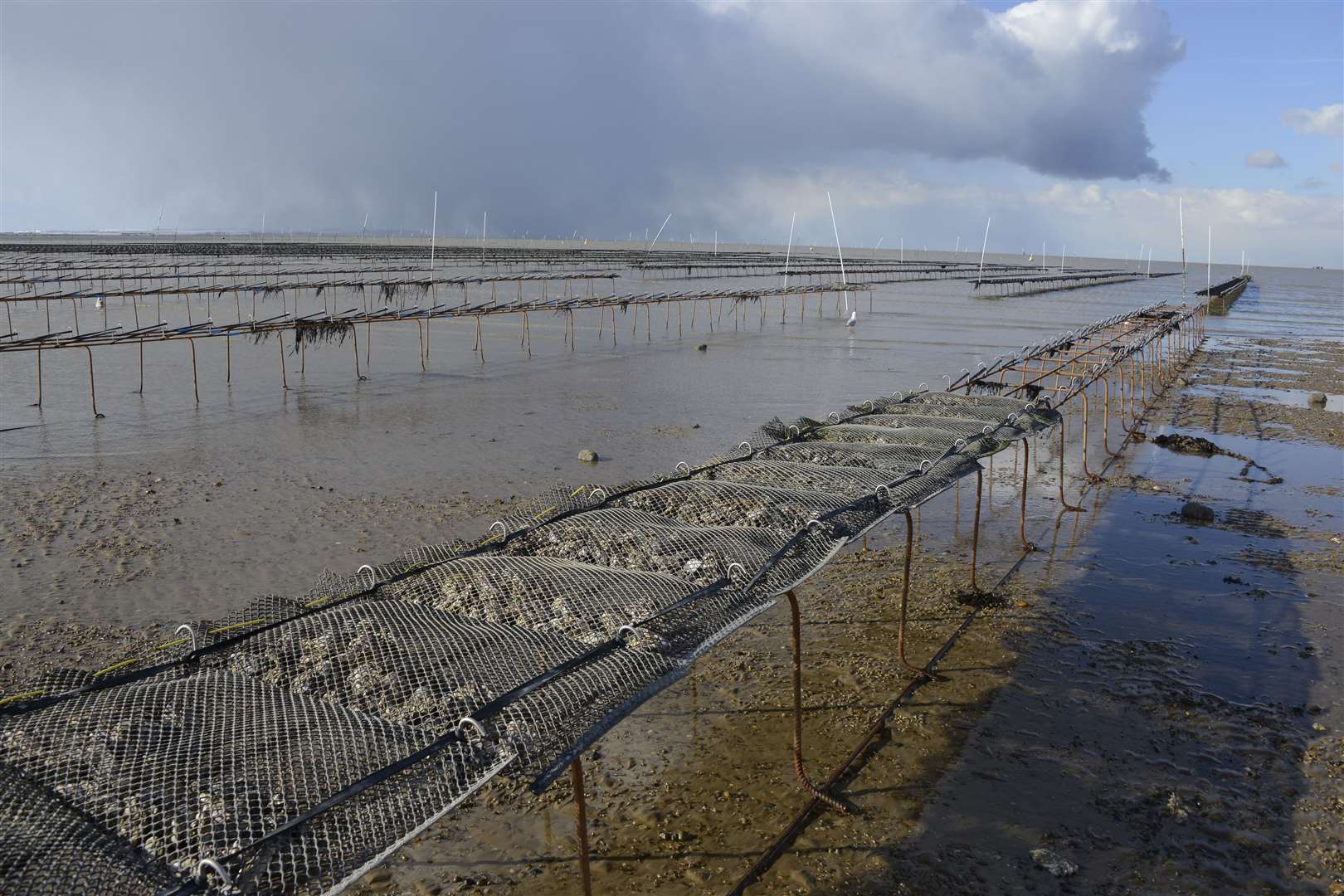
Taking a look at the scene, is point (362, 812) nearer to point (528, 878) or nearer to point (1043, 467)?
point (528, 878)

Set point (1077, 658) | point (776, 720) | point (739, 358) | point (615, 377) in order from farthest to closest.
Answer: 1. point (739, 358)
2. point (615, 377)
3. point (1077, 658)
4. point (776, 720)

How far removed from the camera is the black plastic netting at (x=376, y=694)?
305 cm

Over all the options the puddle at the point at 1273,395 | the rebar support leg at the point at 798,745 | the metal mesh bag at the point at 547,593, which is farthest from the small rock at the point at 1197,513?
the puddle at the point at 1273,395

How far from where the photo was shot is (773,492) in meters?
7.20

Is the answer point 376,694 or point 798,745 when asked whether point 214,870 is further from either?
point 798,745

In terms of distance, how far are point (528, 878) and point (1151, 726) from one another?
4.97m

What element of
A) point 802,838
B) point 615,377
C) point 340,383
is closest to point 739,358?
point 615,377

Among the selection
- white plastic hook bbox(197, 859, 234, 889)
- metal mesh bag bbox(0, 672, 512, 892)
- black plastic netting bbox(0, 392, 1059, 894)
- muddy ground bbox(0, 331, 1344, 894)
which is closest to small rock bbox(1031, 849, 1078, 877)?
muddy ground bbox(0, 331, 1344, 894)

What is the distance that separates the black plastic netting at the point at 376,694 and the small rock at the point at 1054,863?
2238 millimetres

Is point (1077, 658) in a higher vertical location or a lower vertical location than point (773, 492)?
lower

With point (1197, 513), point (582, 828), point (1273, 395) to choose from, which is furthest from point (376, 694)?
point (1273, 395)

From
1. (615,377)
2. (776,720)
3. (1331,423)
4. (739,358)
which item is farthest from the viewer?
(739,358)

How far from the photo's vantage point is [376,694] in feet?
14.0

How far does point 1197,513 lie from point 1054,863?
28.9 feet
